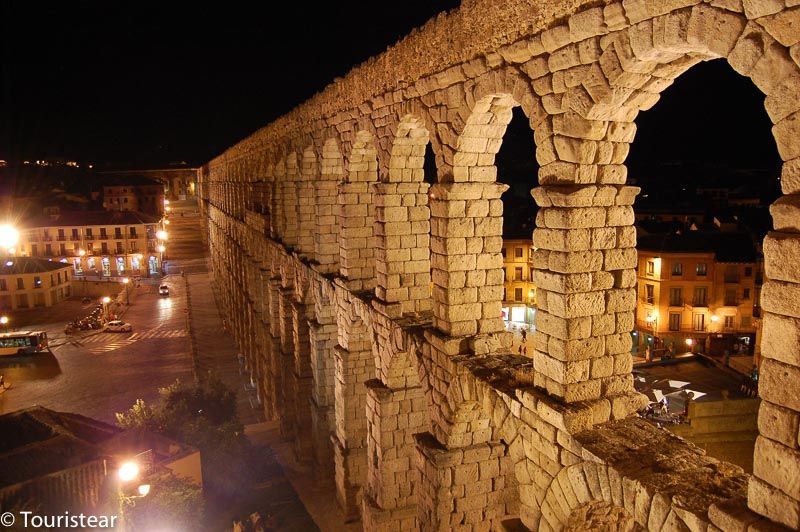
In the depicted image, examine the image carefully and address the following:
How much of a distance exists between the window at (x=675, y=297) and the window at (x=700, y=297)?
67 cm

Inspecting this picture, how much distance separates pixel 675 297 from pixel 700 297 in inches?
47.0

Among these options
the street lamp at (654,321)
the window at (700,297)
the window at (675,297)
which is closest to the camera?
the window at (700,297)

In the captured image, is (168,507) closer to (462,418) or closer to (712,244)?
(462,418)

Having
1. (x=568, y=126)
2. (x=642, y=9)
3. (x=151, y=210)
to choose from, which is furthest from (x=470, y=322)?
(x=151, y=210)

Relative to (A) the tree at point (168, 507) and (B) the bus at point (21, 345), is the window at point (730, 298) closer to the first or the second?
(A) the tree at point (168, 507)

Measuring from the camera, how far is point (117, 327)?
44.0m

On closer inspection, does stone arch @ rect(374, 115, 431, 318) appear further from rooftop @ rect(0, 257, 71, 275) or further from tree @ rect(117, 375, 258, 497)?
rooftop @ rect(0, 257, 71, 275)

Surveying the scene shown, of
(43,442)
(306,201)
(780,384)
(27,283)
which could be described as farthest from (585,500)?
(27,283)

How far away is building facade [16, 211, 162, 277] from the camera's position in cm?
5772

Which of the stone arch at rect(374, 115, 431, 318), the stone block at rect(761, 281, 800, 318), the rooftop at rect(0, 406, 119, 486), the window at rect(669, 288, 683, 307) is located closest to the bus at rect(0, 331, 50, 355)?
the rooftop at rect(0, 406, 119, 486)

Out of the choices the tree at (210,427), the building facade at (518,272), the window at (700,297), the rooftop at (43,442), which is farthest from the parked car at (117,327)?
the window at (700,297)

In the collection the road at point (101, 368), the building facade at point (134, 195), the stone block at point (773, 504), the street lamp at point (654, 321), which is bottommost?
the road at point (101, 368)

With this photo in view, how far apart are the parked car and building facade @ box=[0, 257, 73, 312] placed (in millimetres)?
9500

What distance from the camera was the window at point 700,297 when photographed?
102 feet
